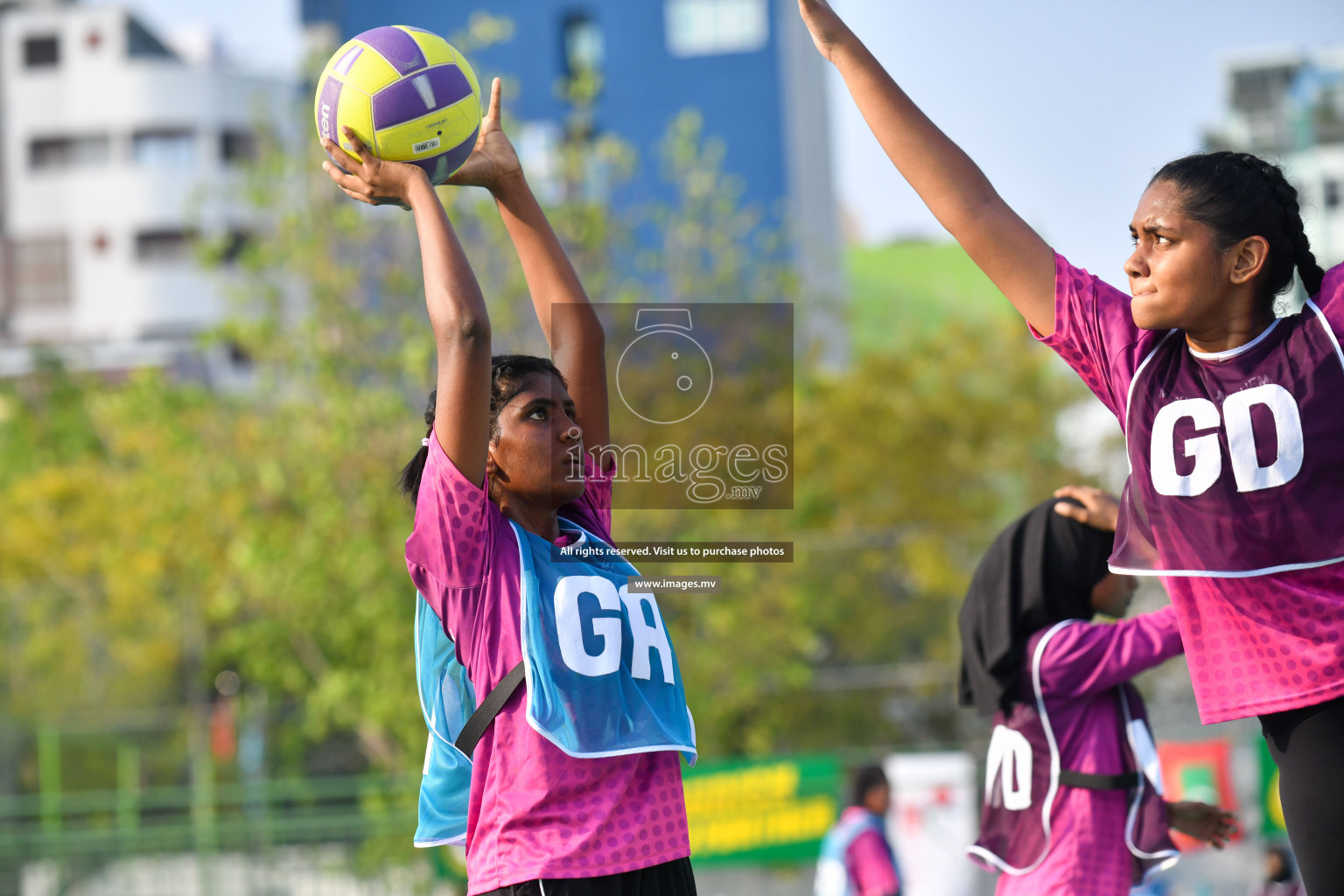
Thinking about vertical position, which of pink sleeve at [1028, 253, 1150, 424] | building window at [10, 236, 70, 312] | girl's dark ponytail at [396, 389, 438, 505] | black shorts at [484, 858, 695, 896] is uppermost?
building window at [10, 236, 70, 312]

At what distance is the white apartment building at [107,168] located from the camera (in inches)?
1731

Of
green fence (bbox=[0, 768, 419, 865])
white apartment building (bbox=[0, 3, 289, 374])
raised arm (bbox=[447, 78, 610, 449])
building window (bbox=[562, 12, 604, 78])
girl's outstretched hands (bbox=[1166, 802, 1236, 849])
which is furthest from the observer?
white apartment building (bbox=[0, 3, 289, 374])

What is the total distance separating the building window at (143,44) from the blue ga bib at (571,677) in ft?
152

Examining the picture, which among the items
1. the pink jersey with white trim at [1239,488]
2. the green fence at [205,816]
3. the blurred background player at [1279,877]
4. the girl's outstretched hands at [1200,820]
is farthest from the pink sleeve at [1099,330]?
the green fence at [205,816]

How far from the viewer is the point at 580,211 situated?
1423 centimetres

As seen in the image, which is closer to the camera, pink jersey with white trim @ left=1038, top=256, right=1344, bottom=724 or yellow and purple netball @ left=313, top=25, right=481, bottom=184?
pink jersey with white trim @ left=1038, top=256, right=1344, bottom=724

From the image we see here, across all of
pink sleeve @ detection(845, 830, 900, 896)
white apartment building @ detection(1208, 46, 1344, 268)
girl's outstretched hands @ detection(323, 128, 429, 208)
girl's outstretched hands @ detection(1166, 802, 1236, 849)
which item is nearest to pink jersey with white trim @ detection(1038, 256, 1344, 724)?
girl's outstretched hands @ detection(323, 128, 429, 208)

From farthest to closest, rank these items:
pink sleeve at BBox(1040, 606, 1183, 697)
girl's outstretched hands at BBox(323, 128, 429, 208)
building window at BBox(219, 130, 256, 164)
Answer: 1. building window at BBox(219, 130, 256, 164)
2. pink sleeve at BBox(1040, 606, 1183, 697)
3. girl's outstretched hands at BBox(323, 128, 429, 208)

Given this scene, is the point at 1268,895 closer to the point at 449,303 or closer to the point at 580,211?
the point at 449,303

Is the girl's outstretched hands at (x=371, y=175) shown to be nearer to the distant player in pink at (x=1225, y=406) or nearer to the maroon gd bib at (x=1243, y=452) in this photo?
the distant player in pink at (x=1225, y=406)

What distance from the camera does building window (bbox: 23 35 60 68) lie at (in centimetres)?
4444

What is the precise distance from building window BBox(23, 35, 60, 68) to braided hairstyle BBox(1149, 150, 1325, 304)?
48.0m

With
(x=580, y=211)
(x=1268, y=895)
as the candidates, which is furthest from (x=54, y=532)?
A: (x=1268, y=895)

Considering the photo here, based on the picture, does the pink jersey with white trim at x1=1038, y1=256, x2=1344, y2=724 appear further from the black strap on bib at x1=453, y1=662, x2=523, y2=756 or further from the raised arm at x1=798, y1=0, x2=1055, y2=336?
the black strap on bib at x1=453, y1=662, x2=523, y2=756
